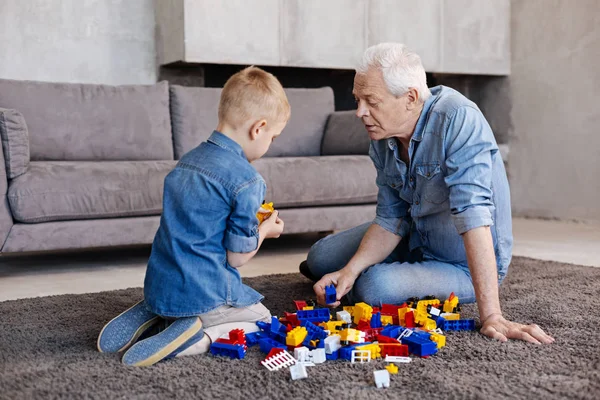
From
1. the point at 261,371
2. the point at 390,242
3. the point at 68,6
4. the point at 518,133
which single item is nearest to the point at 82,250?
the point at 68,6

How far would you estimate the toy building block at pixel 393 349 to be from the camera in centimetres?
157

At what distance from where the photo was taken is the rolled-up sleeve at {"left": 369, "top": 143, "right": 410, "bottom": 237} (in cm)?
216

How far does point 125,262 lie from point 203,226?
6.03ft

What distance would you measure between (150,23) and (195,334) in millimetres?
3673

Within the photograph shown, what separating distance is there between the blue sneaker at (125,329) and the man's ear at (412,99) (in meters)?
0.92

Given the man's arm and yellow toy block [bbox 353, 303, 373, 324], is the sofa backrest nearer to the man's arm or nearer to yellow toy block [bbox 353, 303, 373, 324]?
yellow toy block [bbox 353, 303, 373, 324]

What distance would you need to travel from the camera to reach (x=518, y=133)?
5648mm

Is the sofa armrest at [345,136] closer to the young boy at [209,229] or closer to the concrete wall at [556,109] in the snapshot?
the concrete wall at [556,109]

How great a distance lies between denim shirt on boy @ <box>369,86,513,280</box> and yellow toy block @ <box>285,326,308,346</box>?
1.68 ft

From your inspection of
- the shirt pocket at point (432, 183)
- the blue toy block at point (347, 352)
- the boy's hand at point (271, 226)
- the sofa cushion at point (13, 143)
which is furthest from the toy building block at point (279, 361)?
the sofa cushion at point (13, 143)

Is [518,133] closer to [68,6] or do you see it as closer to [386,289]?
[68,6]

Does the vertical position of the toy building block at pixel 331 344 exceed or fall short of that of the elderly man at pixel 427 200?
it falls short

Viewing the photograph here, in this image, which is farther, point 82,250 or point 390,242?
point 82,250

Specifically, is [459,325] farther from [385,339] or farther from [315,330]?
[315,330]
